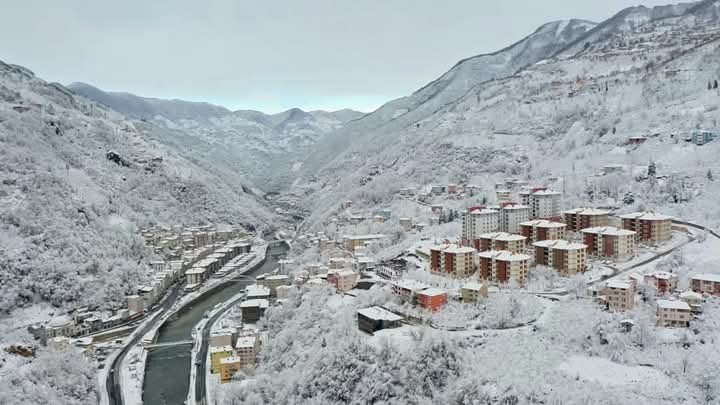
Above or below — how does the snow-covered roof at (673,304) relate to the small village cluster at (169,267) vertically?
above

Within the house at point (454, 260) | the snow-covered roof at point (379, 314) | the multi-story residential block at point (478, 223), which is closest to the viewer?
the snow-covered roof at point (379, 314)

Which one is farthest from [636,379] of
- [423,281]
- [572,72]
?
[572,72]

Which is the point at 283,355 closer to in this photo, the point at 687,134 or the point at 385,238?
the point at 385,238

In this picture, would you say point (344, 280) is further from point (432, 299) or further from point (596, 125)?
point (596, 125)

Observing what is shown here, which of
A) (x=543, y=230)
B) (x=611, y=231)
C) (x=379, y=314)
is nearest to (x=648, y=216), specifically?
(x=611, y=231)

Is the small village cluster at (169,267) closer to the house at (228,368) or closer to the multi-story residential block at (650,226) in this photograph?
the house at (228,368)

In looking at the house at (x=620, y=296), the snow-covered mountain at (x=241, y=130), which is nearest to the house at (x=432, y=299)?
the house at (x=620, y=296)
